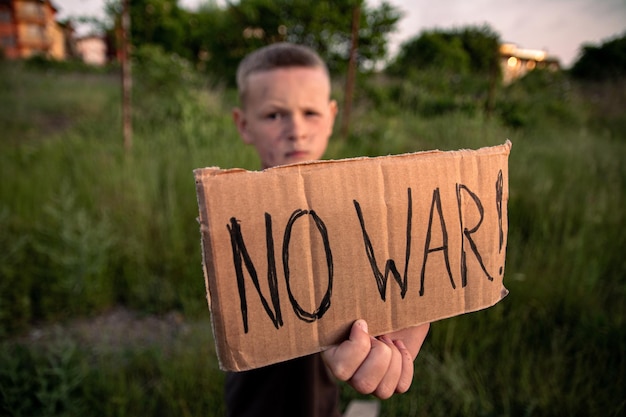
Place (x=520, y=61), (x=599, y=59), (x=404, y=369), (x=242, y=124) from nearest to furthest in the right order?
1. (x=404, y=369)
2. (x=242, y=124)
3. (x=520, y=61)
4. (x=599, y=59)

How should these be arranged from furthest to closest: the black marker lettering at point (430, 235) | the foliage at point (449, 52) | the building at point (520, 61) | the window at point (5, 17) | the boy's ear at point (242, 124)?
the window at point (5, 17), the foliage at point (449, 52), the building at point (520, 61), the boy's ear at point (242, 124), the black marker lettering at point (430, 235)

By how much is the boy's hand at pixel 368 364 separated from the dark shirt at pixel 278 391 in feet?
1.47

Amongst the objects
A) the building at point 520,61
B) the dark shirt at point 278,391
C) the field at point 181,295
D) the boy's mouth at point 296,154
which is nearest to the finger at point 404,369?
the dark shirt at point 278,391

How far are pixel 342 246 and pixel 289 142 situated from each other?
787 mm

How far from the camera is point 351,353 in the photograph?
627 millimetres

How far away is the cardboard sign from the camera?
1.88 ft

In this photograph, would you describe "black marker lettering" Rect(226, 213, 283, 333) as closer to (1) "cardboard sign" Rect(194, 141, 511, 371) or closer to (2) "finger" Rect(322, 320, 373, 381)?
(1) "cardboard sign" Rect(194, 141, 511, 371)

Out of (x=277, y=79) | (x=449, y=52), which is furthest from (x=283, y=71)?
(x=449, y=52)

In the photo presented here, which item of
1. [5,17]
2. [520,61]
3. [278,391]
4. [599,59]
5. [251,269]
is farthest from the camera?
[5,17]

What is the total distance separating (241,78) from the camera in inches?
59.5

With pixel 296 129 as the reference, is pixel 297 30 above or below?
above

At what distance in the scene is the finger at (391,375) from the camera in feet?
2.16

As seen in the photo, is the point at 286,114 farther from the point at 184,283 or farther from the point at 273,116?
the point at 184,283

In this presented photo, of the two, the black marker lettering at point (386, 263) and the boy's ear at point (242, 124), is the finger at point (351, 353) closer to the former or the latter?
the black marker lettering at point (386, 263)
